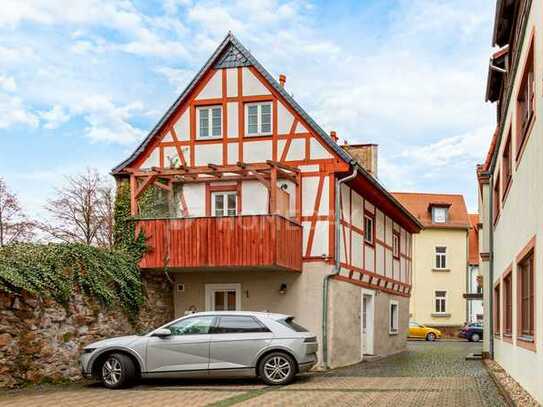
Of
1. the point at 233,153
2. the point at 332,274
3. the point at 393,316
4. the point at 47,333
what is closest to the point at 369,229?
the point at 332,274

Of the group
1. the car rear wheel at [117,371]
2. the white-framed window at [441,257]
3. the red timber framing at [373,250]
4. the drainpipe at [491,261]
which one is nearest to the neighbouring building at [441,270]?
the white-framed window at [441,257]

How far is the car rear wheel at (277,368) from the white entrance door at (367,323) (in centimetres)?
878

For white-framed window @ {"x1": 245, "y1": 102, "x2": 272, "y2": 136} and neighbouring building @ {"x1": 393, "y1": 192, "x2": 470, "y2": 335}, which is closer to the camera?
white-framed window @ {"x1": 245, "y1": 102, "x2": 272, "y2": 136}

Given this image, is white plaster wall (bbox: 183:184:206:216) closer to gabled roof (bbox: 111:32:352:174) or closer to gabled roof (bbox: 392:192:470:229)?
gabled roof (bbox: 111:32:352:174)

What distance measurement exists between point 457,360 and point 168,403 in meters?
14.0

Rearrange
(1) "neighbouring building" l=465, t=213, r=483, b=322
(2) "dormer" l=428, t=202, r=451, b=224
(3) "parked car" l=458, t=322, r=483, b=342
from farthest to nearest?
(2) "dormer" l=428, t=202, r=451, b=224
(1) "neighbouring building" l=465, t=213, r=483, b=322
(3) "parked car" l=458, t=322, r=483, b=342

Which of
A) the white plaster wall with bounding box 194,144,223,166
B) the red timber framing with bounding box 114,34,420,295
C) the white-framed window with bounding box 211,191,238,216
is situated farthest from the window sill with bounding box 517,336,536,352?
the white plaster wall with bounding box 194,144,223,166

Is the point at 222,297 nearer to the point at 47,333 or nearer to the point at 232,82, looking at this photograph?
the point at 232,82

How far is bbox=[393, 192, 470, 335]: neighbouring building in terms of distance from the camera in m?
50.6

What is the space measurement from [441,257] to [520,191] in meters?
39.7

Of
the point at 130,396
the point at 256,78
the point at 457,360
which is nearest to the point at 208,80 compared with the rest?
the point at 256,78

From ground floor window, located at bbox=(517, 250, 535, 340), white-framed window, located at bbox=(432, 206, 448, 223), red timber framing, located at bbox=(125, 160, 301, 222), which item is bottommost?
ground floor window, located at bbox=(517, 250, 535, 340)

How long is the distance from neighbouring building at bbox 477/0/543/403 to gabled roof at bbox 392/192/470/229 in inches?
1229

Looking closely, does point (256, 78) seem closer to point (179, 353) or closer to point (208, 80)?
point (208, 80)
